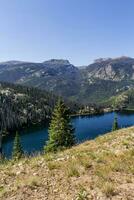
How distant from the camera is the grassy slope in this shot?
10.6m

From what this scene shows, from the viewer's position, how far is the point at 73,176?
40.3 feet

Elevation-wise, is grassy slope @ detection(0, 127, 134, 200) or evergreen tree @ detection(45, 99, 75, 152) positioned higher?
grassy slope @ detection(0, 127, 134, 200)

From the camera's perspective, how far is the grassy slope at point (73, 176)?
10633 millimetres

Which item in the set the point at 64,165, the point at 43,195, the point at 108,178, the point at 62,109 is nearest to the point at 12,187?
the point at 43,195

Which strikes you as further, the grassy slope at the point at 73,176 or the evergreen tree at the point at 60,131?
the evergreen tree at the point at 60,131

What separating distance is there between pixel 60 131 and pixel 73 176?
45.1m

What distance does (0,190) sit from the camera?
11344 mm

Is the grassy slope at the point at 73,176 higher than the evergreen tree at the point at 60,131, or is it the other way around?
the grassy slope at the point at 73,176

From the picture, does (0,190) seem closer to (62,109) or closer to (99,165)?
(99,165)

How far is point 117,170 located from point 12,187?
4.78 m

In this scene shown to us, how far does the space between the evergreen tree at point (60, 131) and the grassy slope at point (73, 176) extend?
40120 mm

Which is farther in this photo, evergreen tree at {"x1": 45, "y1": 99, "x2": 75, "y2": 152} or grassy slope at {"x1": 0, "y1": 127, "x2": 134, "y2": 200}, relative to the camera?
evergreen tree at {"x1": 45, "y1": 99, "x2": 75, "y2": 152}

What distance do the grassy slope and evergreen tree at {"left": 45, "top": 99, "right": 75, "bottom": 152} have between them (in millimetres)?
40120

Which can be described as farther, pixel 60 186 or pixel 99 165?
pixel 99 165
